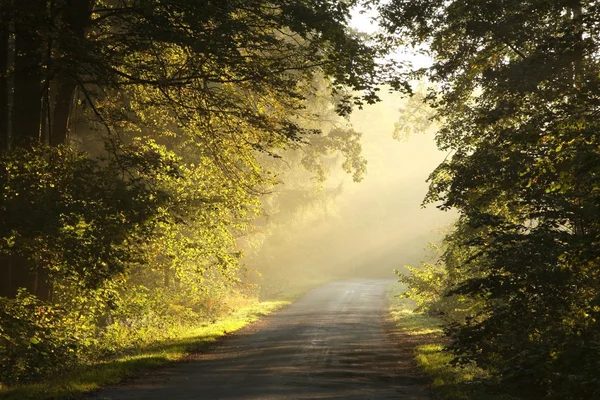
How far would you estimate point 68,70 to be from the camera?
1170 centimetres

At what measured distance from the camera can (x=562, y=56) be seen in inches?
451

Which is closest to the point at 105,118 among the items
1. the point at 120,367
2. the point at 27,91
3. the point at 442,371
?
the point at 27,91

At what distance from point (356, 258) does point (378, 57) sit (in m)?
66.7

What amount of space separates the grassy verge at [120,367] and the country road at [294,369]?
1.49ft

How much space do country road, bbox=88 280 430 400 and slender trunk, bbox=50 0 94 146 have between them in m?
6.37

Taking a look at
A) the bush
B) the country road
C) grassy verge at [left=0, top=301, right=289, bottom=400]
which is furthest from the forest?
the country road

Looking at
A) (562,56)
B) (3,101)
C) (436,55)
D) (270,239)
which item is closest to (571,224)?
(562,56)

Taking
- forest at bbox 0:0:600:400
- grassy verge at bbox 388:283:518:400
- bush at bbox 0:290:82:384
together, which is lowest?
grassy verge at bbox 388:283:518:400

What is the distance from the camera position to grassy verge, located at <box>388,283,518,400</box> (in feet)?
32.5

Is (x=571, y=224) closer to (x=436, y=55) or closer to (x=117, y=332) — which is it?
(x=436, y=55)

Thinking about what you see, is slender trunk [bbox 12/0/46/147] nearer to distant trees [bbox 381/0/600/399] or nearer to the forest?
the forest

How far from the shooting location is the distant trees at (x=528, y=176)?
28.5ft

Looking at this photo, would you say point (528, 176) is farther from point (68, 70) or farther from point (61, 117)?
point (61, 117)

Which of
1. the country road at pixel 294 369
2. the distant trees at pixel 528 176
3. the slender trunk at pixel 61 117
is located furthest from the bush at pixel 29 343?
the distant trees at pixel 528 176
